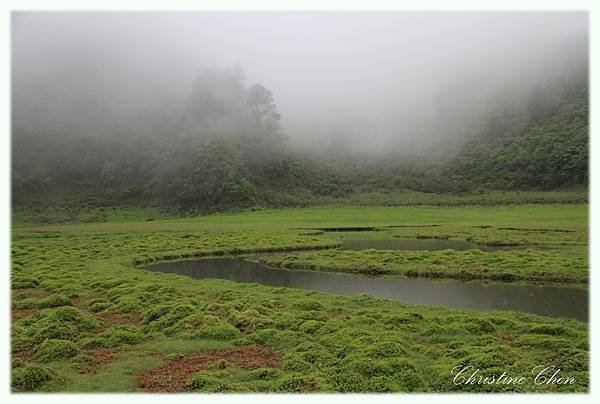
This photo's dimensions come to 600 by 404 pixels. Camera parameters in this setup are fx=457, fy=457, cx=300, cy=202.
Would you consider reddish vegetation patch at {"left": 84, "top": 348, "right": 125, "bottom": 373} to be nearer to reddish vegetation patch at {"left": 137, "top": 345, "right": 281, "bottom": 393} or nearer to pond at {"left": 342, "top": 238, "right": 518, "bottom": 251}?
reddish vegetation patch at {"left": 137, "top": 345, "right": 281, "bottom": 393}

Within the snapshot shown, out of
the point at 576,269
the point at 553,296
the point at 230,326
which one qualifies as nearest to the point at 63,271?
the point at 230,326

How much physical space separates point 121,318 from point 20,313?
7.88m

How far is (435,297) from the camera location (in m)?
37.4

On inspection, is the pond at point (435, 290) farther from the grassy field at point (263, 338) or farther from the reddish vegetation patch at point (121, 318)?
the reddish vegetation patch at point (121, 318)

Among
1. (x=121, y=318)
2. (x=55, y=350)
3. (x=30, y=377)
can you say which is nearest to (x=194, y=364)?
(x=30, y=377)

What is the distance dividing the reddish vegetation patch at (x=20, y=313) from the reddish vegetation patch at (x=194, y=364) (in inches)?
613

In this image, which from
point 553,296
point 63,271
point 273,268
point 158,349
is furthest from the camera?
point 273,268

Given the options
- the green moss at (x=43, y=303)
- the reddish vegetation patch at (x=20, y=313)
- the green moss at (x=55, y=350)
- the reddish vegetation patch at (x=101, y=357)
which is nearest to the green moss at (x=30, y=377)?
the reddish vegetation patch at (x=101, y=357)

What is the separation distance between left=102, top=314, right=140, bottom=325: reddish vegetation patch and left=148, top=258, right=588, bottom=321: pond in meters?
17.2

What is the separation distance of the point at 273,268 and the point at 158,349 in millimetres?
31933

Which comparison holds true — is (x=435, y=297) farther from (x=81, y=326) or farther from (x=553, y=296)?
(x=81, y=326)

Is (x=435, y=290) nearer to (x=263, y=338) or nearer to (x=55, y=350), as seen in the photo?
(x=263, y=338)

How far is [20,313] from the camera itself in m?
32.0

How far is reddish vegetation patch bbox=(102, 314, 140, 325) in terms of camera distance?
29312 mm
